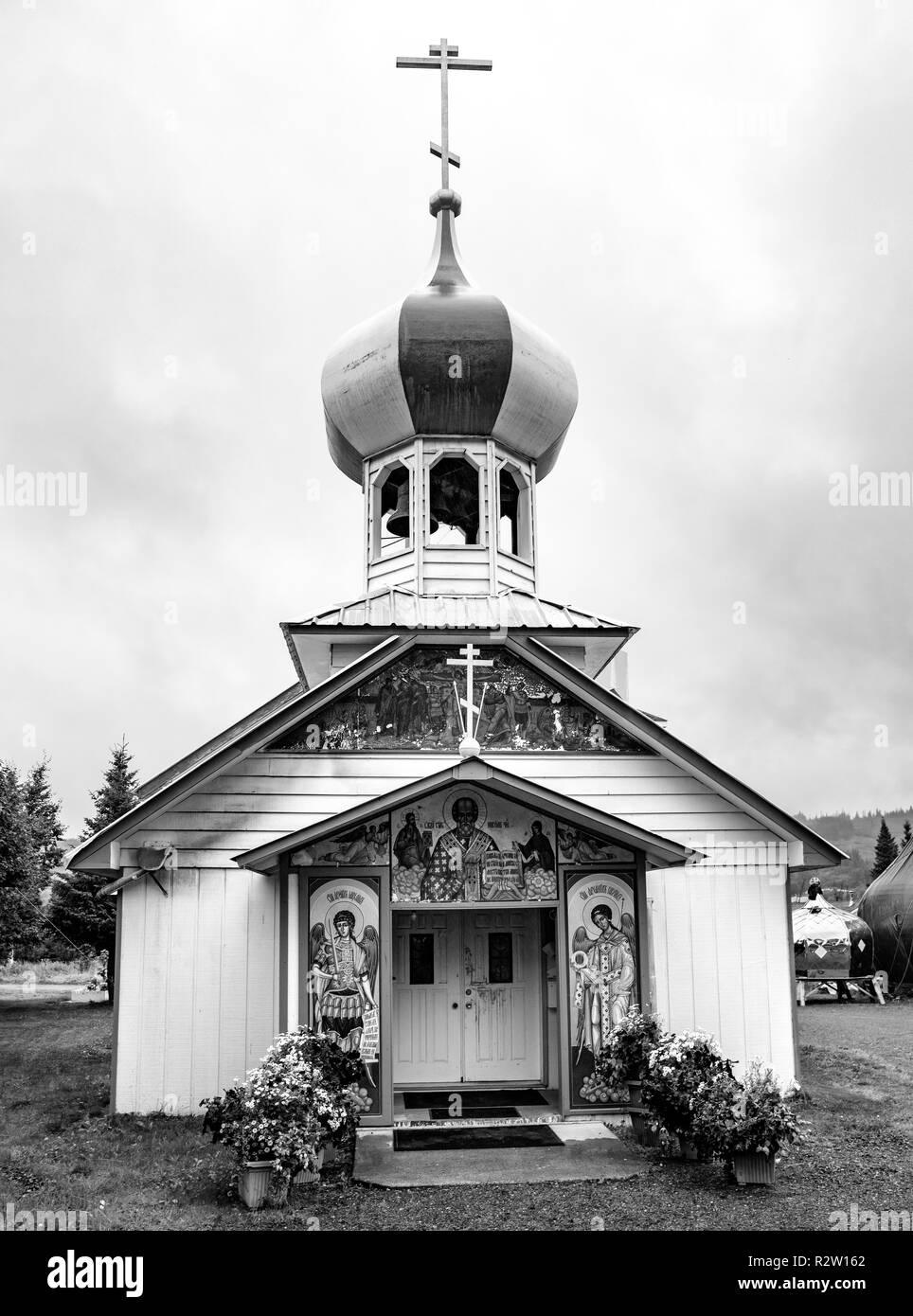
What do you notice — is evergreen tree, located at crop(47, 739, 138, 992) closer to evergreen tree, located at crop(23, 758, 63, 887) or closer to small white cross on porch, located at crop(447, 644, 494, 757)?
evergreen tree, located at crop(23, 758, 63, 887)

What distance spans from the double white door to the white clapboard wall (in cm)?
184

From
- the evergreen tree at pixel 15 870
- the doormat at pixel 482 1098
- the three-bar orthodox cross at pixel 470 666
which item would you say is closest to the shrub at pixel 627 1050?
the doormat at pixel 482 1098

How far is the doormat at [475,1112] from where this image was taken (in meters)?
12.3

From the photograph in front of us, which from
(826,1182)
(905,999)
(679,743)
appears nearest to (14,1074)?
(679,743)

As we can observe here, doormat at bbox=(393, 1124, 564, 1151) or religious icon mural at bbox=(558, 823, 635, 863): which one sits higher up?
religious icon mural at bbox=(558, 823, 635, 863)

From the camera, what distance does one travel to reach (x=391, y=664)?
549 inches

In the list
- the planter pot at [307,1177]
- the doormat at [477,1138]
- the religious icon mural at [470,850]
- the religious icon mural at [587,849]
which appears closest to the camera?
the planter pot at [307,1177]

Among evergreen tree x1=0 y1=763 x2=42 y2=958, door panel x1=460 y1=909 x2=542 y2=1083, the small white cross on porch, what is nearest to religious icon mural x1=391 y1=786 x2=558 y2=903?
the small white cross on porch

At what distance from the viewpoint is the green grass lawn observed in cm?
Result: 867

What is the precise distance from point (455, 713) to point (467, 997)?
3.70m

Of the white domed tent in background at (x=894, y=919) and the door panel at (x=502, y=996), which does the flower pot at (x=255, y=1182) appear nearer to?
the door panel at (x=502, y=996)

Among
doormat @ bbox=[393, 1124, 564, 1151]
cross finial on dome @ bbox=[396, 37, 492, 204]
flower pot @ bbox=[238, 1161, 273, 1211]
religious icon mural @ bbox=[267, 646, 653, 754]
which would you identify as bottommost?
doormat @ bbox=[393, 1124, 564, 1151]

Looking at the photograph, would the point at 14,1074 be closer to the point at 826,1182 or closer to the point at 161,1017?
the point at 161,1017
